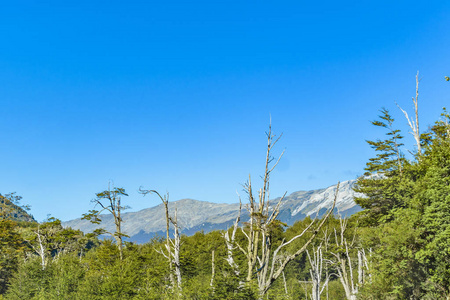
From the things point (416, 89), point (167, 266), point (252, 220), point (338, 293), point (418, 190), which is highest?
point (416, 89)

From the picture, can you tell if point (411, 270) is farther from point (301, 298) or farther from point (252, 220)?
point (301, 298)

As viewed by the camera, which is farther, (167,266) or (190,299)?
(167,266)

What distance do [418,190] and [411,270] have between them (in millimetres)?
5676

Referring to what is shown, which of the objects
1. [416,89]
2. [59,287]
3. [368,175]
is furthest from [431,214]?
[59,287]

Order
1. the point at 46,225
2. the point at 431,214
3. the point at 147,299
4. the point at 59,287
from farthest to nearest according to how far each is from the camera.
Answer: the point at 46,225
the point at 59,287
the point at 431,214
the point at 147,299

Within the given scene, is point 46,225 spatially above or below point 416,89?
below

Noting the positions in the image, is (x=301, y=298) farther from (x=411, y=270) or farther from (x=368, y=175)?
(x=411, y=270)

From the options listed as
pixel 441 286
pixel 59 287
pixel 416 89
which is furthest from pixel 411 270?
pixel 59 287

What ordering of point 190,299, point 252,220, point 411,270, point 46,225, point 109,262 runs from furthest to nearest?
point 46,225 < point 109,262 < point 411,270 < point 190,299 < point 252,220

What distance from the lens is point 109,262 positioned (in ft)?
119

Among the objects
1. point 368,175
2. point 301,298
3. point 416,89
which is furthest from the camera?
point 301,298

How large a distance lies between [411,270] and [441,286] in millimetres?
2164

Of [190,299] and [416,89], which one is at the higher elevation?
[416,89]

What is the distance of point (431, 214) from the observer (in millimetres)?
21969
